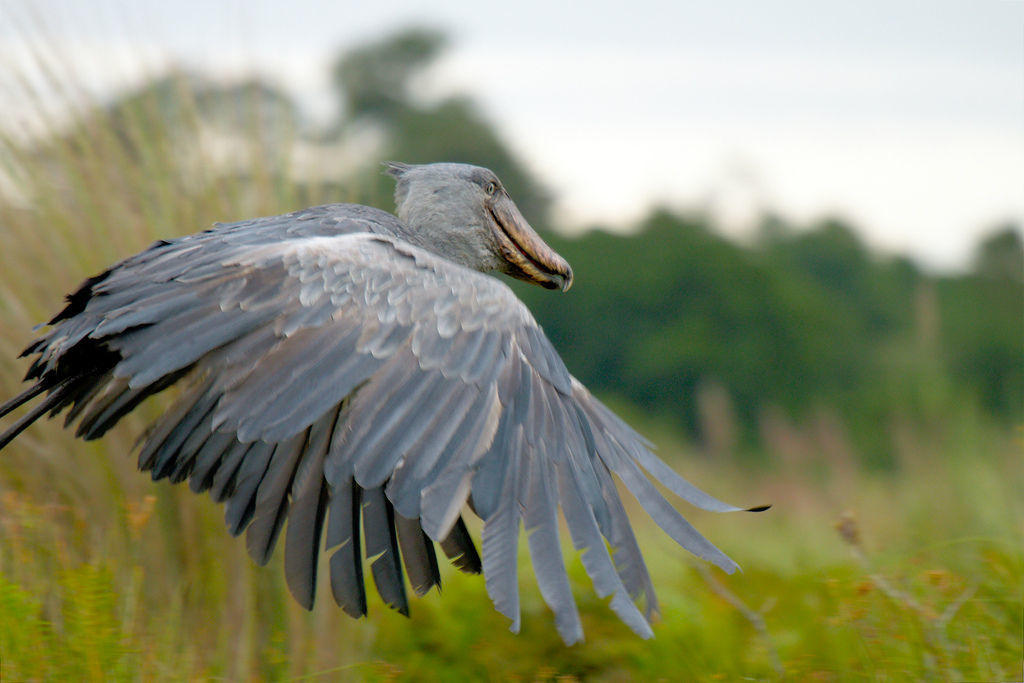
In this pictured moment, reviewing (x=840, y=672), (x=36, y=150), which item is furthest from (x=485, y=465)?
(x=36, y=150)

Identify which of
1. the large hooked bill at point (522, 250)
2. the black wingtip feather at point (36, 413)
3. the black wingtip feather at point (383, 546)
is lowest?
the black wingtip feather at point (383, 546)

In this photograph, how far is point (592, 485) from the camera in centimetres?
320

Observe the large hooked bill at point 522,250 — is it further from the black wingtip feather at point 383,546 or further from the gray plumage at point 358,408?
the black wingtip feather at point 383,546

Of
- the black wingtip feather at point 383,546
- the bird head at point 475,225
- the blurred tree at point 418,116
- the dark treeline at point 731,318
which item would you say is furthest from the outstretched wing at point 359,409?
the blurred tree at point 418,116

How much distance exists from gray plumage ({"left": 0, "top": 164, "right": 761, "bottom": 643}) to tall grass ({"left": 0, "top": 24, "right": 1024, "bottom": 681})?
0.37 m

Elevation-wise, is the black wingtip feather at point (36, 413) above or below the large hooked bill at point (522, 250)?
above

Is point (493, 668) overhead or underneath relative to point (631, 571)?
underneath

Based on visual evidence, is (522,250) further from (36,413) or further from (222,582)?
(36,413)

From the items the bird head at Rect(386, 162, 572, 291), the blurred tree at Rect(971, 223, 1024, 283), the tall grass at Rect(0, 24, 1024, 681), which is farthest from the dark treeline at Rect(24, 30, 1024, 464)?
the bird head at Rect(386, 162, 572, 291)

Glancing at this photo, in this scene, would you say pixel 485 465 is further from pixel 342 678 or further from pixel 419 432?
pixel 342 678

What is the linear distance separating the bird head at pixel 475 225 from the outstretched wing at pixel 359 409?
0.76 metres

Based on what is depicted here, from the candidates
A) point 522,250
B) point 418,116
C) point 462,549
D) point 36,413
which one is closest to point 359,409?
point 462,549

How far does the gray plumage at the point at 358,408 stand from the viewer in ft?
9.96

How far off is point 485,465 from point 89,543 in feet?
5.24
